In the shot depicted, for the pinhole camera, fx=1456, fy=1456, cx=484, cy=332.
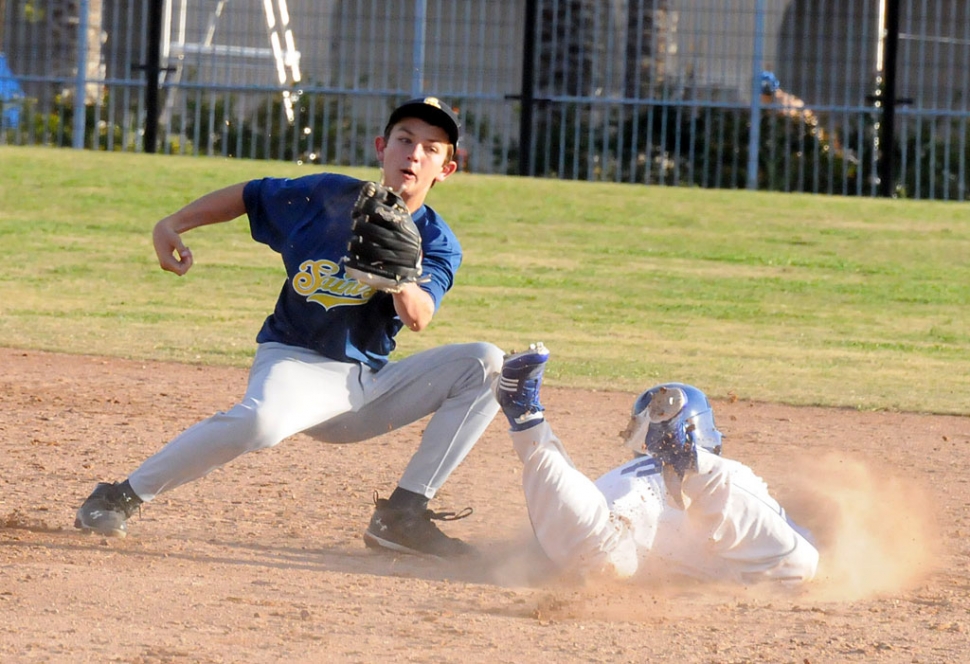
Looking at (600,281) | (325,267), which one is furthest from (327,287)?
(600,281)

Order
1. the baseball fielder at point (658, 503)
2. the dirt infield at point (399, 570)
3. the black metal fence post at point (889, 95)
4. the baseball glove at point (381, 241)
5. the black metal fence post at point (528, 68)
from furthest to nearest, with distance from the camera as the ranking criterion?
1. the black metal fence post at point (528, 68)
2. the black metal fence post at point (889, 95)
3. the baseball fielder at point (658, 503)
4. the baseball glove at point (381, 241)
5. the dirt infield at point (399, 570)

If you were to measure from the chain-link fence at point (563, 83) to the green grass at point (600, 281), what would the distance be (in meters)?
0.81

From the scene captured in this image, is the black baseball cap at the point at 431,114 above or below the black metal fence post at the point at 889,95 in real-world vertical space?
below

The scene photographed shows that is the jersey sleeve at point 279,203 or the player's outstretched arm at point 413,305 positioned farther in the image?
the jersey sleeve at point 279,203

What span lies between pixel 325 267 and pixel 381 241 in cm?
47

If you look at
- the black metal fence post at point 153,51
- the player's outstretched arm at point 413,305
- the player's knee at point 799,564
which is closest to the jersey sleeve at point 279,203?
the player's outstretched arm at point 413,305

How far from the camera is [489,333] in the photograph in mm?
9555

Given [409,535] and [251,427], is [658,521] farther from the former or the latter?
Result: [251,427]

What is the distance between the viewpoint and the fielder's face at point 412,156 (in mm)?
4273

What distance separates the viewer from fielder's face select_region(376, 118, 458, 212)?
4.27 metres

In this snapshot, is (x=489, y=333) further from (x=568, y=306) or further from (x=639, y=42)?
(x=639, y=42)

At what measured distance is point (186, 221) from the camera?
14.1 ft

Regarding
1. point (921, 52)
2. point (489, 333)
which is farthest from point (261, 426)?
point (921, 52)

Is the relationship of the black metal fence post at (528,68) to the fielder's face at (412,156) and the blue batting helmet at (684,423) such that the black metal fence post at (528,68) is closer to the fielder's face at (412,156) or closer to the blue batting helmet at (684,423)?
the fielder's face at (412,156)
